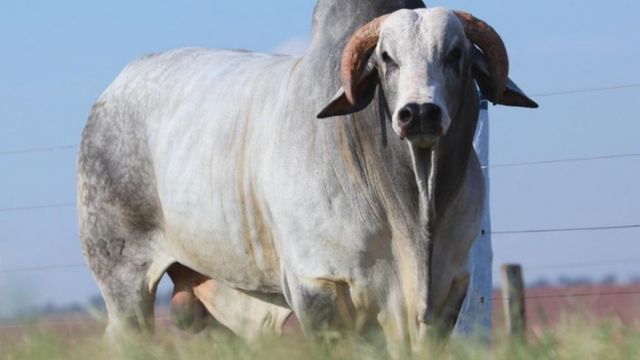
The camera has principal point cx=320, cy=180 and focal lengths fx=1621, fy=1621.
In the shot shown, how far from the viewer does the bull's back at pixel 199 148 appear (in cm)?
620

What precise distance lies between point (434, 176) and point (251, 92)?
1133 millimetres

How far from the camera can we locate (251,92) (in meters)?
6.38

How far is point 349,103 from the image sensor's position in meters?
5.50

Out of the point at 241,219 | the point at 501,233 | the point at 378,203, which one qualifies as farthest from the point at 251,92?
the point at 501,233

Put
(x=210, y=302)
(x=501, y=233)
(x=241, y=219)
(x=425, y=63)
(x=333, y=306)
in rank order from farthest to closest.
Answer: (x=501, y=233)
(x=210, y=302)
(x=241, y=219)
(x=333, y=306)
(x=425, y=63)

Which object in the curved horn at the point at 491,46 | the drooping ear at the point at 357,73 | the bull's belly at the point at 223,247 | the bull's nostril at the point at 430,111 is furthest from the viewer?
the bull's belly at the point at 223,247

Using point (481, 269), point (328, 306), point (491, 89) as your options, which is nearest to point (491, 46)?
point (491, 89)

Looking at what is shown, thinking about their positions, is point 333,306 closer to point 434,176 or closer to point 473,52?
point 434,176

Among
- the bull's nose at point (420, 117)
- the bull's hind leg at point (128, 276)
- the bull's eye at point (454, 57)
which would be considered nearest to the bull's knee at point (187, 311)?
the bull's hind leg at point (128, 276)

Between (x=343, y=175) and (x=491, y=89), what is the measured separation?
60 centimetres

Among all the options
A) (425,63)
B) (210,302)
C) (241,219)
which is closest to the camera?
(425,63)

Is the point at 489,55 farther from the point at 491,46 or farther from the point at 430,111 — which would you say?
the point at 430,111

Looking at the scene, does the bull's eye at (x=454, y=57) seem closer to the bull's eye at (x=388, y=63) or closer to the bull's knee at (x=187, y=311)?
the bull's eye at (x=388, y=63)

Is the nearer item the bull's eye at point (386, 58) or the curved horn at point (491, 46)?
the bull's eye at point (386, 58)
